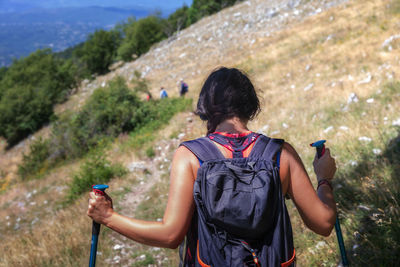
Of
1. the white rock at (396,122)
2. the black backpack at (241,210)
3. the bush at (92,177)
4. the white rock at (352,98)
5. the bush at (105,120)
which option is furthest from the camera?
the bush at (105,120)

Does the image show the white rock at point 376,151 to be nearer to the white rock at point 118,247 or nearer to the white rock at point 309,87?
the white rock at point 118,247

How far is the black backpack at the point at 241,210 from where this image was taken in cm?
Result: 132

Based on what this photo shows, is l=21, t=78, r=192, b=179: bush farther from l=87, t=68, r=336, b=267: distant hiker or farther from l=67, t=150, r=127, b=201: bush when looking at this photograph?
l=87, t=68, r=336, b=267: distant hiker

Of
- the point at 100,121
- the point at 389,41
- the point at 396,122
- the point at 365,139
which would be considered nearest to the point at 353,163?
the point at 365,139

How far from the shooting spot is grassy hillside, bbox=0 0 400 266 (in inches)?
123

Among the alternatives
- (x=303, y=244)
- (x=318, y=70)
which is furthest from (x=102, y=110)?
(x=303, y=244)

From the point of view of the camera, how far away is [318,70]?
417 inches

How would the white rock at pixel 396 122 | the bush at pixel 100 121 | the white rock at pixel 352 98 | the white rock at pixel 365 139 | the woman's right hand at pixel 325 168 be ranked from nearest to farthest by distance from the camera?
the woman's right hand at pixel 325 168, the white rock at pixel 365 139, the white rock at pixel 396 122, the white rock at pixel 352 98, the bush at pixel 100 121

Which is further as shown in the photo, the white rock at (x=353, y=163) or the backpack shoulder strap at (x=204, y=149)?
the white rock at (x=353, y=163)

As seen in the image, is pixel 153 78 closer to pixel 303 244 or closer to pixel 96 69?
pixel 303 244

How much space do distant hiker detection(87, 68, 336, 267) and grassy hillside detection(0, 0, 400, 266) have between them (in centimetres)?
72

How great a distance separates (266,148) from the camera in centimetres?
146

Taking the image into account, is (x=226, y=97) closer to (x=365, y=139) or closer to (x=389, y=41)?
(x=365, y=139)

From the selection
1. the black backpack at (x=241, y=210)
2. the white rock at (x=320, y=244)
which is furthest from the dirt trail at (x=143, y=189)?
the black backpack at (x=241, y=210)
